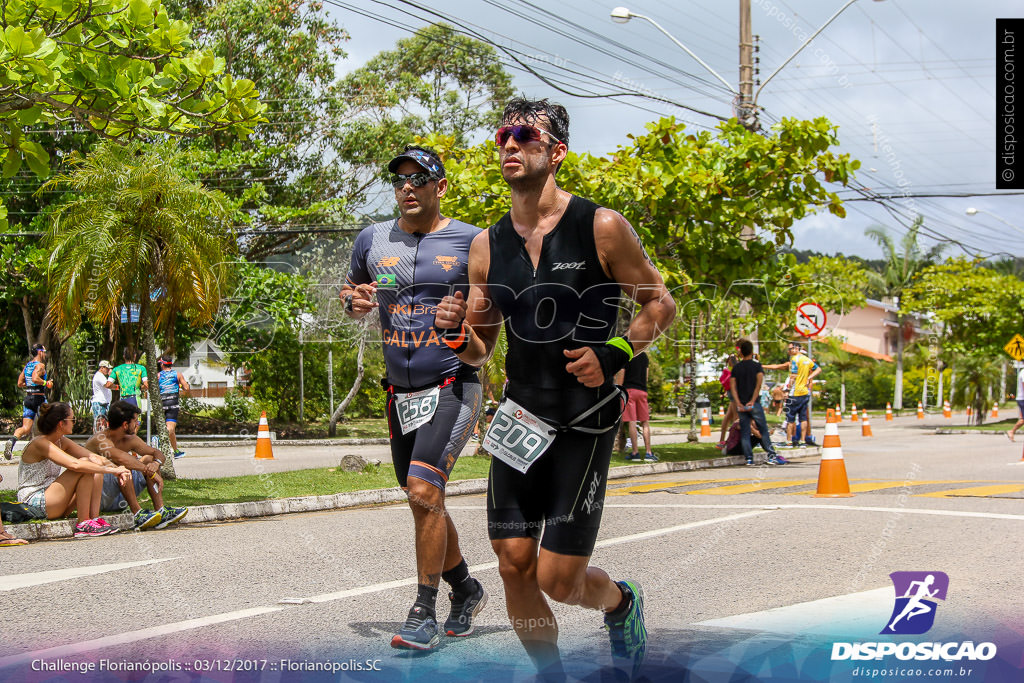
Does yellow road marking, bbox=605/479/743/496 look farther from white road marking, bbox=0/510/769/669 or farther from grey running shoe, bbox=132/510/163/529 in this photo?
white road marking, bbox=0/510/769/669

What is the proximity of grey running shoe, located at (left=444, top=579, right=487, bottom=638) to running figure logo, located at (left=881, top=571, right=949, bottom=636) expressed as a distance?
1.88 m

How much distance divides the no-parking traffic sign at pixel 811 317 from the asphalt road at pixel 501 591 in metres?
9.40

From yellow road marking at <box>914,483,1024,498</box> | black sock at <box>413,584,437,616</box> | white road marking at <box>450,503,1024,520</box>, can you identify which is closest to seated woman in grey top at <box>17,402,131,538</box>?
white road marking at <box>450,503,1024,520</box>

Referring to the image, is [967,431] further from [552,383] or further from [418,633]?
[552,383]

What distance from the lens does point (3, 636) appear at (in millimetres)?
4984

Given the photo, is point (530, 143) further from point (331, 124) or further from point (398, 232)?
point (331, 124)

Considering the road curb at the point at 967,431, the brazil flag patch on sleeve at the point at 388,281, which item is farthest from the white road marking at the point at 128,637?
the road curb at the point at 967,431

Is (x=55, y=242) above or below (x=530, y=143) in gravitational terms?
above

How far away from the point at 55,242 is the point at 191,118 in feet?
16.3

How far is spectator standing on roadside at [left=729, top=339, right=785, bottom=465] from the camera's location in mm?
16797

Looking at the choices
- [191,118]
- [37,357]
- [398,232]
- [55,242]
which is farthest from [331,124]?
[398,232]

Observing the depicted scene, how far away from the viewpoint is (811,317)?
2014 cm

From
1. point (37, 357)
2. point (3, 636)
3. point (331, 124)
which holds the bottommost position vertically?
point (3, 636)

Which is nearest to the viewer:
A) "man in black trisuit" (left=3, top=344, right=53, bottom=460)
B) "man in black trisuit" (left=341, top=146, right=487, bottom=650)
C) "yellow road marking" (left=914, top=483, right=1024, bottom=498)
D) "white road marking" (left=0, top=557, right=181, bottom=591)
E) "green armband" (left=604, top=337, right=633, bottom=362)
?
"green armband" (left=604, top=337, right=633, bottom=362)
